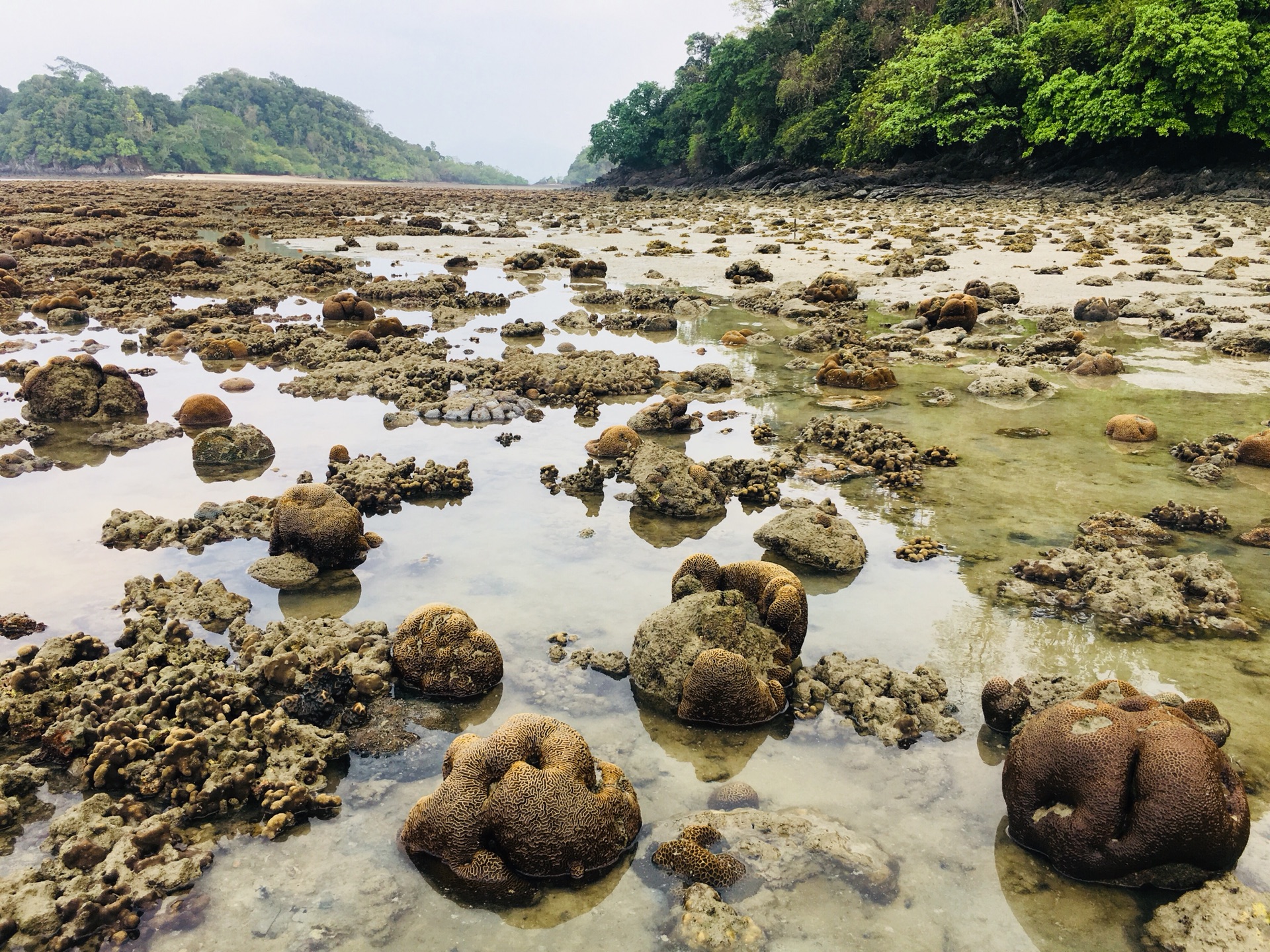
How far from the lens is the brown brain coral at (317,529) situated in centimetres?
539

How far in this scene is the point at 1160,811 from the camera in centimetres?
288

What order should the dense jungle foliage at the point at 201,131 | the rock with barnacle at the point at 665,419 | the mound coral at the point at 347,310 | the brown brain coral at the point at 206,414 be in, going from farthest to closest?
the dense jungle foliage at the point at 201,131
the mound coral at the point at 347,310
the brown brain coral at the point at 206,414
the rock with barnacle at the point at 665,419

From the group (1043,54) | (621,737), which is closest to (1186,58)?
(1043,54)

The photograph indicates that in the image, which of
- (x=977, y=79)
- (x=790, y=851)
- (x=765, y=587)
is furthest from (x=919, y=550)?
(x=977, y=79)

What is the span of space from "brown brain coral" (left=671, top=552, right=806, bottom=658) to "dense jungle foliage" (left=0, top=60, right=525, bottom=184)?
111745mm

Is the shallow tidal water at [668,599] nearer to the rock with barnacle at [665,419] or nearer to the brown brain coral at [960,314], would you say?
the rock with barnacle at [665,419]

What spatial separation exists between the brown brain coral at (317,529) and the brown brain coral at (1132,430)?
730cm

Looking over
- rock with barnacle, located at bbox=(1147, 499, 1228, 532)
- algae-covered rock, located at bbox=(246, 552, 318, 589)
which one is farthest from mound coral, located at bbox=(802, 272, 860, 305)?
algae-covered rock, located at bbox=(246, 552, 318, 589)

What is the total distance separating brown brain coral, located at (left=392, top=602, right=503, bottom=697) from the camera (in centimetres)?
418

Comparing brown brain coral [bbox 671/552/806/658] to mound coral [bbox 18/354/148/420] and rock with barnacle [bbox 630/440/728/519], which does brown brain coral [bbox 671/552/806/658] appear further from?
mound coral [bbox 18/354/148/420]

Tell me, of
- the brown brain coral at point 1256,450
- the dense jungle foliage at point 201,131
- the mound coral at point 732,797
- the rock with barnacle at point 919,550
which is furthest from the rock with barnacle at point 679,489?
the dense jungle foliage at point 201,131

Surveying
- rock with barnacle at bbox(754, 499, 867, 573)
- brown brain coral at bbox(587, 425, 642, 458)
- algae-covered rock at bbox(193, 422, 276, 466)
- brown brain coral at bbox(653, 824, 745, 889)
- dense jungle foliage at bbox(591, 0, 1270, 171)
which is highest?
dense jungle foliage at bbox(591, 0, 1270, 171)

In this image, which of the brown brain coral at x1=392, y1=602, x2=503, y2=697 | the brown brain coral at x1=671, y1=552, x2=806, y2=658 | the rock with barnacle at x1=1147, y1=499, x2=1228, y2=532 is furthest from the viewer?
the rock with barnacle at x1=1147, y1=499, x2=1228, y2=532

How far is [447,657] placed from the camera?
421cm
